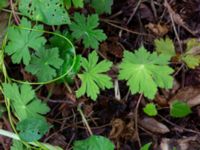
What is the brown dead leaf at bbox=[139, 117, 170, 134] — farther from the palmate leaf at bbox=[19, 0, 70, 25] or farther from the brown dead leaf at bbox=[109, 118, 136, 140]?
the palmate leaf at bbox=[19, 0, 70, 25]

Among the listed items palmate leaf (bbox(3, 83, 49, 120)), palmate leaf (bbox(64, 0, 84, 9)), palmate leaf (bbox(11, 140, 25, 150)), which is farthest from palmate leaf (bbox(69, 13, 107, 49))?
palmate leaf (bbox(11, 140, 25, 150))

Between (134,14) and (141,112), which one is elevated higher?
(134,14)

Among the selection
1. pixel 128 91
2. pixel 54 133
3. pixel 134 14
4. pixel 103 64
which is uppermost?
pixel 134 14

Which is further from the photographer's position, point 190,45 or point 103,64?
point 190,45

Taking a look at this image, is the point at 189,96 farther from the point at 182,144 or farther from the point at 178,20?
the point at 178,20

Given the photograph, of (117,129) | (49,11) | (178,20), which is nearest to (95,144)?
(117,129)

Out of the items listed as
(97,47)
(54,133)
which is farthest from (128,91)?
(54,133)

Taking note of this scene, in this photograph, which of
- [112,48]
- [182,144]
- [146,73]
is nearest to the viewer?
[146,73]

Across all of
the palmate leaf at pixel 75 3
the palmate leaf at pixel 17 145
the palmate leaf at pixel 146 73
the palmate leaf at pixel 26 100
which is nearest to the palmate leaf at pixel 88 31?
the palmate leaf at pixel 75 3

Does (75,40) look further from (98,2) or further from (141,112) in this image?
(141,112)
